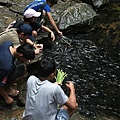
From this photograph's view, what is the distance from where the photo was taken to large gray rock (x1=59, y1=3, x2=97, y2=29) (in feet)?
25.9

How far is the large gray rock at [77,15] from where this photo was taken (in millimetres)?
7880

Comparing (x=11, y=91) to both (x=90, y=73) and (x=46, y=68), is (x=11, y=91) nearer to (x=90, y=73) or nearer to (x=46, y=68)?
(x=46, y=68)

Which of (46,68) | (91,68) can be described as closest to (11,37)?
(46,68)

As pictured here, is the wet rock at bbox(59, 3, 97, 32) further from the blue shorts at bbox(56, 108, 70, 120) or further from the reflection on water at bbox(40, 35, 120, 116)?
the blue shorts at bbox(56, 108, 70, 120)

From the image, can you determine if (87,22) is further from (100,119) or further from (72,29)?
(100,119)

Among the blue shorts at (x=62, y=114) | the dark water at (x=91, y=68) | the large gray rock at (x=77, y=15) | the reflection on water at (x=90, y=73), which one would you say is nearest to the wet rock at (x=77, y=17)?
the large gray rock at (x=77, y=15)

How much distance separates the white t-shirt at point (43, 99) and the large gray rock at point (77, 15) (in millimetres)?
4471

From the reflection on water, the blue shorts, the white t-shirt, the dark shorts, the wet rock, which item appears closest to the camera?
the white t-shirt

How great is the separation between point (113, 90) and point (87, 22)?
9.72ft

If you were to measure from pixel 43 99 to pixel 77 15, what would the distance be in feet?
16.8

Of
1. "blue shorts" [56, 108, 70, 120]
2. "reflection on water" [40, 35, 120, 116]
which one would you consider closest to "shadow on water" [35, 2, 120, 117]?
"reflection on water" [40, 35, 120, 116]

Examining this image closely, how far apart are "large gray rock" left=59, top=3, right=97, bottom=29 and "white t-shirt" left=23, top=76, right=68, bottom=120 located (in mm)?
4471

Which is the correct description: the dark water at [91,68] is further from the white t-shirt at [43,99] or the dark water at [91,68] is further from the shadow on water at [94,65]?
the white t-shirt at [43,99]

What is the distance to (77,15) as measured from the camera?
8180 mm
